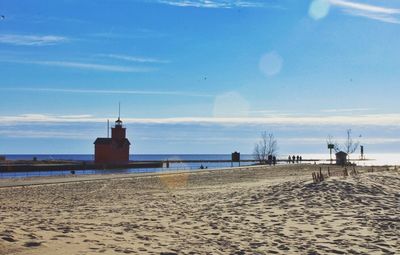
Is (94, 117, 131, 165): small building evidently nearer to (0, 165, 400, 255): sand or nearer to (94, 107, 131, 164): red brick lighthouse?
(94, 107, 131, 164): red brick lighthouse

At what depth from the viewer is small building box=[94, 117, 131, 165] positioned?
9156cm

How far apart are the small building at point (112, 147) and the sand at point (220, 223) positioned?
72.6 metres

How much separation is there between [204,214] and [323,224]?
3699mm

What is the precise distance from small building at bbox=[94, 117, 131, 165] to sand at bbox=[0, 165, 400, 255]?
238 ft

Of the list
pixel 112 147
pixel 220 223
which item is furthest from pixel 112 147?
pixel 220 223

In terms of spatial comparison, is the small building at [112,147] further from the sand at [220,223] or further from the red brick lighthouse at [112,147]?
the sand at [220,223]

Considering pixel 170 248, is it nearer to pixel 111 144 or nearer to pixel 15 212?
pixel 15 212

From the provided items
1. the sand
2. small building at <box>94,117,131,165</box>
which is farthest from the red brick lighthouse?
the sand

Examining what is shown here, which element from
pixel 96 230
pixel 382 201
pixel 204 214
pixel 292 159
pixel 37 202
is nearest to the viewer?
pixel 96 230

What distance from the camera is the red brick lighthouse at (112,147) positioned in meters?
91.7

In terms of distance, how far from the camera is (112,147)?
92000mm

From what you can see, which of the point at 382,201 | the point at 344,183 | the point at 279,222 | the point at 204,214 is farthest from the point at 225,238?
the point at 344,183

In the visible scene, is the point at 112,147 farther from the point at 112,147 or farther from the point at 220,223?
the point at 220,223

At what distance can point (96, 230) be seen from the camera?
11508 millimetres
